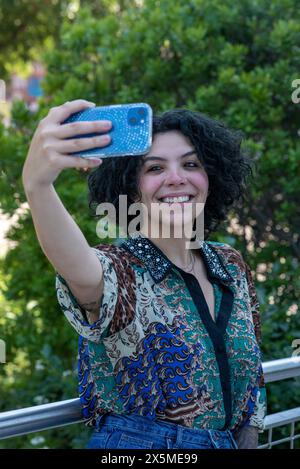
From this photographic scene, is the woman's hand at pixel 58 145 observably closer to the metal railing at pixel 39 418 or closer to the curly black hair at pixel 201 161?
the curly black hair at pixel 201 161

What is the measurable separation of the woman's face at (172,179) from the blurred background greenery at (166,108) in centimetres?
147

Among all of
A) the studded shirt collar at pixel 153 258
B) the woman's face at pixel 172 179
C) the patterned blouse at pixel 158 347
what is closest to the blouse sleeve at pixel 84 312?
the patterned blouse at pixel 158 347

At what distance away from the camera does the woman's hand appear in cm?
137

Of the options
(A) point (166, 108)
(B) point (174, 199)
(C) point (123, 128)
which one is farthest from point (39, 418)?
(A) point (166, 108)

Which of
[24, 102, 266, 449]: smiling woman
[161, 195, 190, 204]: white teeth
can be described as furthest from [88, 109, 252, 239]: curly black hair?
[161, 195, 190, 204]: white teeth

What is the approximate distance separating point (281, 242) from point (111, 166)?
223 cm

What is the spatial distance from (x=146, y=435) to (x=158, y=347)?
203mm

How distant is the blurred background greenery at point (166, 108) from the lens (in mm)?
3549

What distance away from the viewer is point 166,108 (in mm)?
3979

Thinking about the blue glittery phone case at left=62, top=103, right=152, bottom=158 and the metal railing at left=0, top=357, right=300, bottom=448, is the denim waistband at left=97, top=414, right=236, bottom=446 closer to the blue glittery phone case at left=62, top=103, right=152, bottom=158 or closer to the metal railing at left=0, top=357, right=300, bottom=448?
the metal railing at left=0, top=357, right=300, bottom=448

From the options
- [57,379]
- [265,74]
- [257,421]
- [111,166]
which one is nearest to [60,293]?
[111,166]

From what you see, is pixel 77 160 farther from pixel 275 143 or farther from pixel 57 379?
pixel 275 143

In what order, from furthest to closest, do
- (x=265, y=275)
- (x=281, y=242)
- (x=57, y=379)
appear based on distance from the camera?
(x=281, y=242) < (x=265, y=275) < (x=57, y=379)

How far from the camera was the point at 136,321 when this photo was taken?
1.74 m
